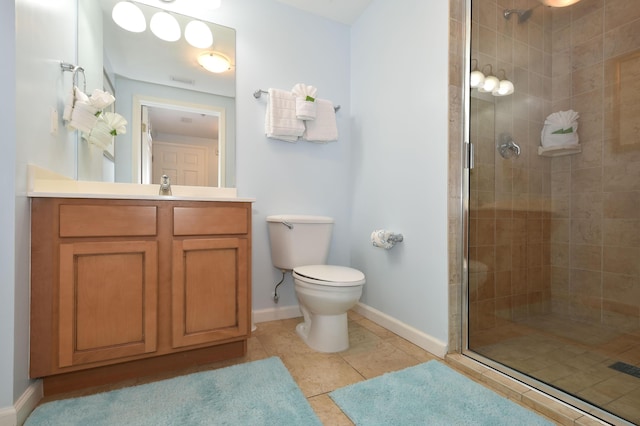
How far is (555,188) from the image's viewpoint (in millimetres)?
1957

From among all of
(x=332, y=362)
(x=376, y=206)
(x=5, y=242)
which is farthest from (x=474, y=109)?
(x=5, y=242)

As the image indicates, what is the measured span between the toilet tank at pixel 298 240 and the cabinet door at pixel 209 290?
458 millimetres

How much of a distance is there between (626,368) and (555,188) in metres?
1.07

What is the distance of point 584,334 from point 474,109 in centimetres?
145

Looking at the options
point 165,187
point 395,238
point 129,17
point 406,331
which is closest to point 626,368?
point 406,331

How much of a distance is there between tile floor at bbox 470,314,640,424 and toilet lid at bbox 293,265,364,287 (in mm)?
702

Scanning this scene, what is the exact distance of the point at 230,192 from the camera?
1.96 metres

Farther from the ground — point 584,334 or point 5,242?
point 5,242

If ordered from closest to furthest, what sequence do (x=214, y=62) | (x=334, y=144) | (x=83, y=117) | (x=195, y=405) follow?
(x=195, y=405)
(x=83, y=117)
(x=214, y=62)
(x=334, y=144)

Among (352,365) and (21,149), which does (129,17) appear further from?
(352,365)

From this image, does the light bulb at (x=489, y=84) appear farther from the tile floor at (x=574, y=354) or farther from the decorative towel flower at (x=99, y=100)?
the decorative towel flower at (x=99, y=100)

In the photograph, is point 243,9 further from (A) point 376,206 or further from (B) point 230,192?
(A) point 376,206

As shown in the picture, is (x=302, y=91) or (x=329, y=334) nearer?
(x=329, y=334)

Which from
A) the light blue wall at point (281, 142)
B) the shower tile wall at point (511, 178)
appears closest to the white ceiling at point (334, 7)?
the light blue wall at point (281, 142)
